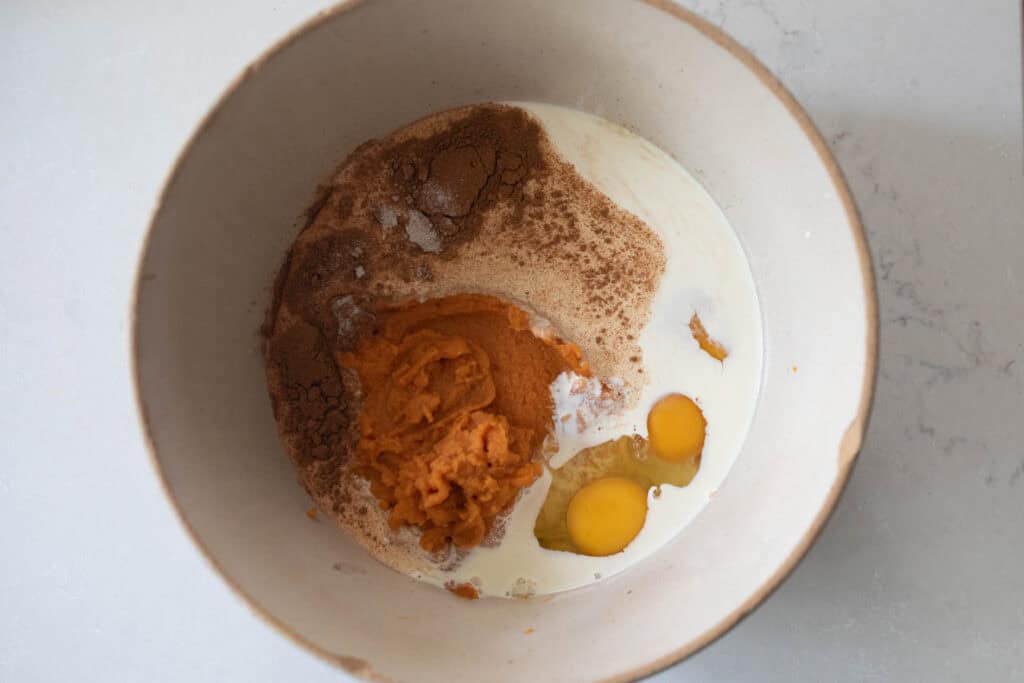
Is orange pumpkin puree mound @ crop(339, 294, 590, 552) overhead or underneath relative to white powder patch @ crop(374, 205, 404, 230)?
underneath

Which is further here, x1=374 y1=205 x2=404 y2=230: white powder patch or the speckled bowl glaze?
x1=374 y1=205 x2=404 y2=230: white powder patch

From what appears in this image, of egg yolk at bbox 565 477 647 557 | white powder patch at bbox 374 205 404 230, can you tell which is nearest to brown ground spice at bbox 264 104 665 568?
white powder patch at bbox 374 205 404 230

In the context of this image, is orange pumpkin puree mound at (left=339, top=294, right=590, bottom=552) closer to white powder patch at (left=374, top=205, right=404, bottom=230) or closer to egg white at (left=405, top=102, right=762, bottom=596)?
egg white at (left=405, top=102, right=762, bottom=596)

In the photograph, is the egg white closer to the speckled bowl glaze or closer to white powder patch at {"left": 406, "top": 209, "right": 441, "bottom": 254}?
the speckled bowl glaze

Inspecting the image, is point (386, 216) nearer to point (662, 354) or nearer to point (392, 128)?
point (392, 128)

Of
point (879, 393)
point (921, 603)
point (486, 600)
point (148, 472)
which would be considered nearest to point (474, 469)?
point (486, 600)

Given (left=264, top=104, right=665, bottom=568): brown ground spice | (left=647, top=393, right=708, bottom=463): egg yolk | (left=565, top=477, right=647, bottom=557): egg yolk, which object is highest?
(left=264, top=104, right=665, bottom=568): brown ground spice

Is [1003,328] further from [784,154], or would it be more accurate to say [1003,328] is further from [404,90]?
[404,90]
